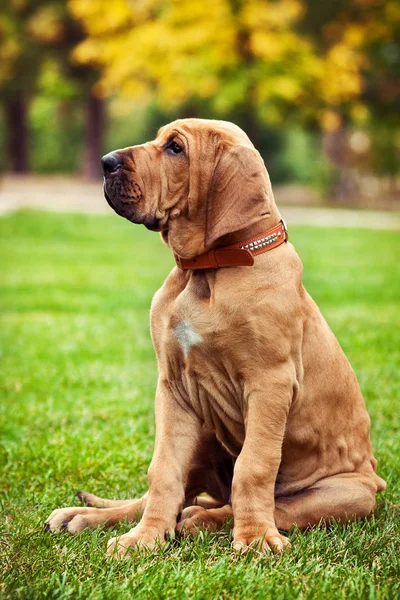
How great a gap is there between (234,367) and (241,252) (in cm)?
46

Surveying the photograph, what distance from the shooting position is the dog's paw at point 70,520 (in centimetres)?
344

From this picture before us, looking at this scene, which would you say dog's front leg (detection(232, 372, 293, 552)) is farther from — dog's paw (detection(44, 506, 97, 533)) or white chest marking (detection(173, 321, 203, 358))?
dog's paw (detection(44, 506, 97, 533))

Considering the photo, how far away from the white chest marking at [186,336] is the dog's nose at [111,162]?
27.3 inches

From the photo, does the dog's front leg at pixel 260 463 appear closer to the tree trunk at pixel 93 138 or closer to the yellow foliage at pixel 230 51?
the yellow foliage at pixel 230 51

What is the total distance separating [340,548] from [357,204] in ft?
83.5

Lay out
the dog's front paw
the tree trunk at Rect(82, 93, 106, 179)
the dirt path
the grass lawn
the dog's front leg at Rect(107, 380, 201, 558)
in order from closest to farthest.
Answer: the grass lawn
the dog's front paw
the dog's front leg at Rect(107, 380, 201, 558)
the dirt path
the tree trunk at Rect(82, 93, 106, 179)

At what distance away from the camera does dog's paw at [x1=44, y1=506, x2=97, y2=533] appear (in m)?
3.44

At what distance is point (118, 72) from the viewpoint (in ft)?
83.4

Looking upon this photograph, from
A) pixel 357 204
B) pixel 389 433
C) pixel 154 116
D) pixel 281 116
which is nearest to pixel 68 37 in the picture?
pixel 154 116

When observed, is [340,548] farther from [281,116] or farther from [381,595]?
[281,116]

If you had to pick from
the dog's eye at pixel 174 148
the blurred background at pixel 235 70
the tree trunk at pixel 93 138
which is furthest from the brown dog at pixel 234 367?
the tree trunk at pixel 93 138

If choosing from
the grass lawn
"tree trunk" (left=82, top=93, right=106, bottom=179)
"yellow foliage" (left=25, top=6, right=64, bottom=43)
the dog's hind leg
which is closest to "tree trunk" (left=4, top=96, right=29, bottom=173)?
"tree trunk" (left=82, top=93, right=106, bottom=179)

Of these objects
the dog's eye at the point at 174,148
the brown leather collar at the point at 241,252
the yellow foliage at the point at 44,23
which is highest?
the yellow foliage at the point at 44,23

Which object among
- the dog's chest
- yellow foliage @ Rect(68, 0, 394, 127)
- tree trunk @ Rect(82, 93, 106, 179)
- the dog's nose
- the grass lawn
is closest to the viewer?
the grass lawn
